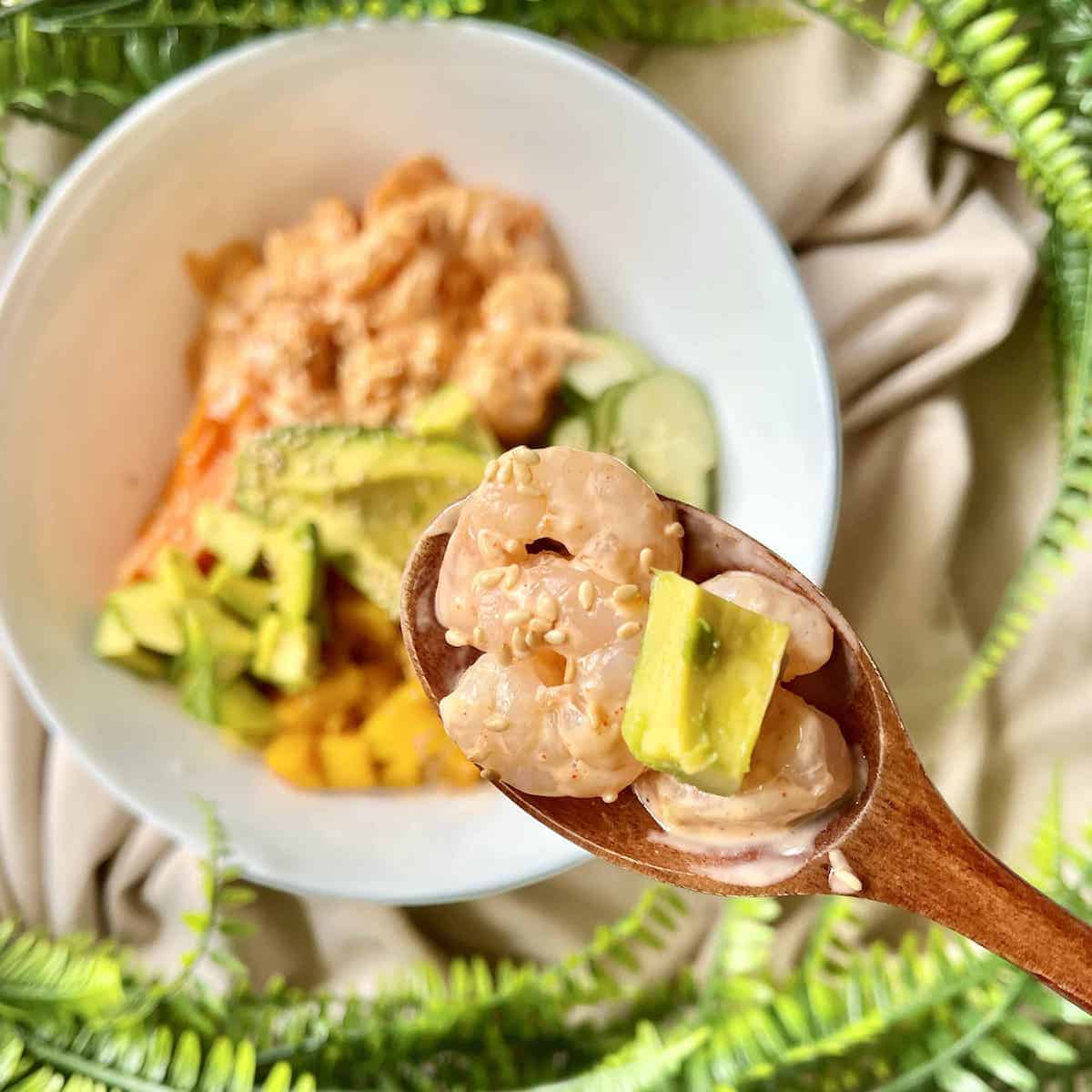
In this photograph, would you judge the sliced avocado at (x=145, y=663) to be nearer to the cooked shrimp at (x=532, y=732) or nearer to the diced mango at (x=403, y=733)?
the diced mango at (x=403, y=733)

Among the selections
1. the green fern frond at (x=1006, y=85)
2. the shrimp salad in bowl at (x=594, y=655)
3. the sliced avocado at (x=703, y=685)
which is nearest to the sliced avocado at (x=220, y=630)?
the shrimp salad in bowl at (x=594, y=655)

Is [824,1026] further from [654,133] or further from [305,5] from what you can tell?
[305,5]

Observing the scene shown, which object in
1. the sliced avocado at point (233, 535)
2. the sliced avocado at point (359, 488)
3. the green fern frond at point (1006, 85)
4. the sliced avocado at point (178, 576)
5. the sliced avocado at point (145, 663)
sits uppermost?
the green fern frond at point (1006, 85)

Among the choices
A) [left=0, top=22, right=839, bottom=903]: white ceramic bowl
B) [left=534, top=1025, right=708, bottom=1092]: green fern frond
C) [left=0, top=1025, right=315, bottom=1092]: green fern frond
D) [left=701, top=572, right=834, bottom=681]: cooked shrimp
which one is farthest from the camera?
[left=0, top=22, right=839, bottom=903]: white ceramic bowl

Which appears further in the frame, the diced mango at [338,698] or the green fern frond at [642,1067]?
the diced mango at [338,698]

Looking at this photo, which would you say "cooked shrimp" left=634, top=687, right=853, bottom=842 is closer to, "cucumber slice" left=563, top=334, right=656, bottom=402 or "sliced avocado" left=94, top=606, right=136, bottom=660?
"cucumber slice" left=563, top=334, right=656, bottom=402

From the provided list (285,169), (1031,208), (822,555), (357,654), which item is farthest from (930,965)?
(285,169)

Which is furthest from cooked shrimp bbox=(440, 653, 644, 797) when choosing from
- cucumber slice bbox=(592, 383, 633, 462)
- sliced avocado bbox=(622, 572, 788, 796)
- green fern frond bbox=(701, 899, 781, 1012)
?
cucumber slice bbox=(592, 383, 633, 462)

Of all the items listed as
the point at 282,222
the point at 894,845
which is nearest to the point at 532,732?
the point at 894,845
